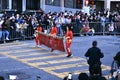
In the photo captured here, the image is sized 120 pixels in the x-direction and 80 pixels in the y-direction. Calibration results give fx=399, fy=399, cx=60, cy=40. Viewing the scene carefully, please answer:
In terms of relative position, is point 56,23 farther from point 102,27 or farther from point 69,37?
point 69,37

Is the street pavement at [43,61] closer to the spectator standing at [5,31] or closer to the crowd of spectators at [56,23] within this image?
the spectator standing at [5,31]

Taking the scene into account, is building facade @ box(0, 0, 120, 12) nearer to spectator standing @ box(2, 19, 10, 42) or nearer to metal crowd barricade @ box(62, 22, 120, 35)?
metal crowd barricade @ box(62, 22, 120, 35)

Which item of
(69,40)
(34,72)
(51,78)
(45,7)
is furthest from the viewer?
(45,7)

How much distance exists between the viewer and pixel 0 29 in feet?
83.5

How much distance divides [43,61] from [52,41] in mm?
2997

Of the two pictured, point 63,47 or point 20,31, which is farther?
point 20,31

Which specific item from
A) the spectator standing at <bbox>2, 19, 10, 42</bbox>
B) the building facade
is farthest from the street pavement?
the building facade

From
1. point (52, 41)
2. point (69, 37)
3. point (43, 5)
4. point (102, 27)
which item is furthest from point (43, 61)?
point (43, 5)

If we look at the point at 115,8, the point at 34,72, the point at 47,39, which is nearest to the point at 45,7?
the point at 115,8

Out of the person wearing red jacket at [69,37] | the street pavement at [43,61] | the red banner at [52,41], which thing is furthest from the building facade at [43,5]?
the person wearing red jacket at [69,37]

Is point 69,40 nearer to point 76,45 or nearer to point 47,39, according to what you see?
point 47,39

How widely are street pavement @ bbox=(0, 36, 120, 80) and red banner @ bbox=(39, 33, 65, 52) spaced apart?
319 mm

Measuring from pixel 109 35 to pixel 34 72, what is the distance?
49.2ft

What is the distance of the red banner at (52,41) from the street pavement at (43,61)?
319 mm
